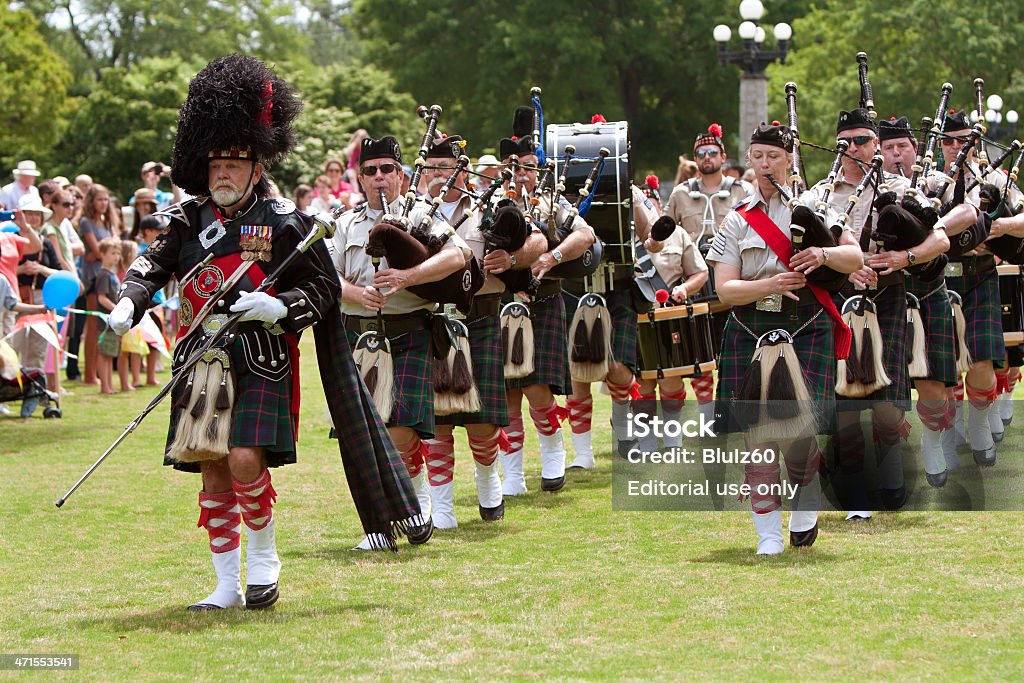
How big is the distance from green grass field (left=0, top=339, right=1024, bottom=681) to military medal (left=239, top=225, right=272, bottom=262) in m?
1.29

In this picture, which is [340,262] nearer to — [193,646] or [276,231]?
[276,231]

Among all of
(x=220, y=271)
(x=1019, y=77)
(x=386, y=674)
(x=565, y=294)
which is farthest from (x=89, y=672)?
(x=1019, y=77)

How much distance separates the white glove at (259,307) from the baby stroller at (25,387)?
615 centimetres

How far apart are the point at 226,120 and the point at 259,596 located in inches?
67.9

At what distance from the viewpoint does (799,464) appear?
6.87 m

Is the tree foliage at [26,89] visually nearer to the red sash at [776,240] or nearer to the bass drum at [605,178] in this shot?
the bass drum at [605,178]

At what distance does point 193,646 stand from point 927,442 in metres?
4.62

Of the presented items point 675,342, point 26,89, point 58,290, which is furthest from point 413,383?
point 26,89

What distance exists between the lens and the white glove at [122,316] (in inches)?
223

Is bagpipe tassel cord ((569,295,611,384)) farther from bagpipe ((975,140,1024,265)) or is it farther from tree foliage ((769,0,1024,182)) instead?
tree foliage ((769,0,1024,182))

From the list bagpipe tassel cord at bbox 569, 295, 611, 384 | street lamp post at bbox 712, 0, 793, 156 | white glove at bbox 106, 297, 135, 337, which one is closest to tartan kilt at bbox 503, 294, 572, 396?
bagpipe tassel cord at bbox 569, 295, 611, 384

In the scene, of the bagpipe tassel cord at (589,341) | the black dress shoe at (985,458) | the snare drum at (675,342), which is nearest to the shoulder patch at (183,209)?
the bagpipe tassel cord at (589,341)

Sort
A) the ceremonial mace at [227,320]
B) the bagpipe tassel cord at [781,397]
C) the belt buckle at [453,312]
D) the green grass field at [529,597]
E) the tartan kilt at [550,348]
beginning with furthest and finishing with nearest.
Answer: the tartan kilt at [550,348]
the belt buckle at [453,312]
the bagpipe tassel cord at [781,397]
the ceremonial mace at [227,320]
the green grass field at [529,597]

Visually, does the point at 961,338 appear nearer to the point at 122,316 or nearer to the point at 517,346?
the point at 517,346
